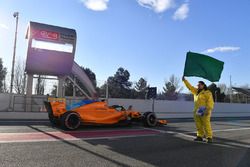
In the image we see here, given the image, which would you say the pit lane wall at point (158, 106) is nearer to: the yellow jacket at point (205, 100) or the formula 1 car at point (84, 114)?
the formula 1 car at point (84, 114)

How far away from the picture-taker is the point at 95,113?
11672 mm

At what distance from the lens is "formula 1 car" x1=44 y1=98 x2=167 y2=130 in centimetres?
1066

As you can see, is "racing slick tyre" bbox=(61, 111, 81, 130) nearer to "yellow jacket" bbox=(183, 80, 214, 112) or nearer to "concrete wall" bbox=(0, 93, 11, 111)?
"yellow jacket" bbox=(183, 80, 214, 112)

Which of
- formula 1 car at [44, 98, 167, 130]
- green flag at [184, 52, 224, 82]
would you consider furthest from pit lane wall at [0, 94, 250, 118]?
green flag at [184, 52, 224, 82]

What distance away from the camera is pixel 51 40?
22203mm

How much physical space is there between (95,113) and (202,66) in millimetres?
4688

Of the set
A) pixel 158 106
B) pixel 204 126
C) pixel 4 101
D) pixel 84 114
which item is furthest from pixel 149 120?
pixel 158 106

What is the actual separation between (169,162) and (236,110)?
33.1 meters

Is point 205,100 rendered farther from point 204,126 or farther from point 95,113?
point 95,113

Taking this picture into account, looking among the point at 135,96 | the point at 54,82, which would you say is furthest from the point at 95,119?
the point at 135,96

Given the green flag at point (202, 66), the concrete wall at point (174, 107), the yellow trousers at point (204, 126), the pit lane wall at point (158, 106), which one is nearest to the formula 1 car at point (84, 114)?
the green flag at point (202, 66)

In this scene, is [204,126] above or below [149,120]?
above

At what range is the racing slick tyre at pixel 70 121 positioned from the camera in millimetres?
10469

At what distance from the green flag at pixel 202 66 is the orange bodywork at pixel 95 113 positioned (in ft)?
12.5
